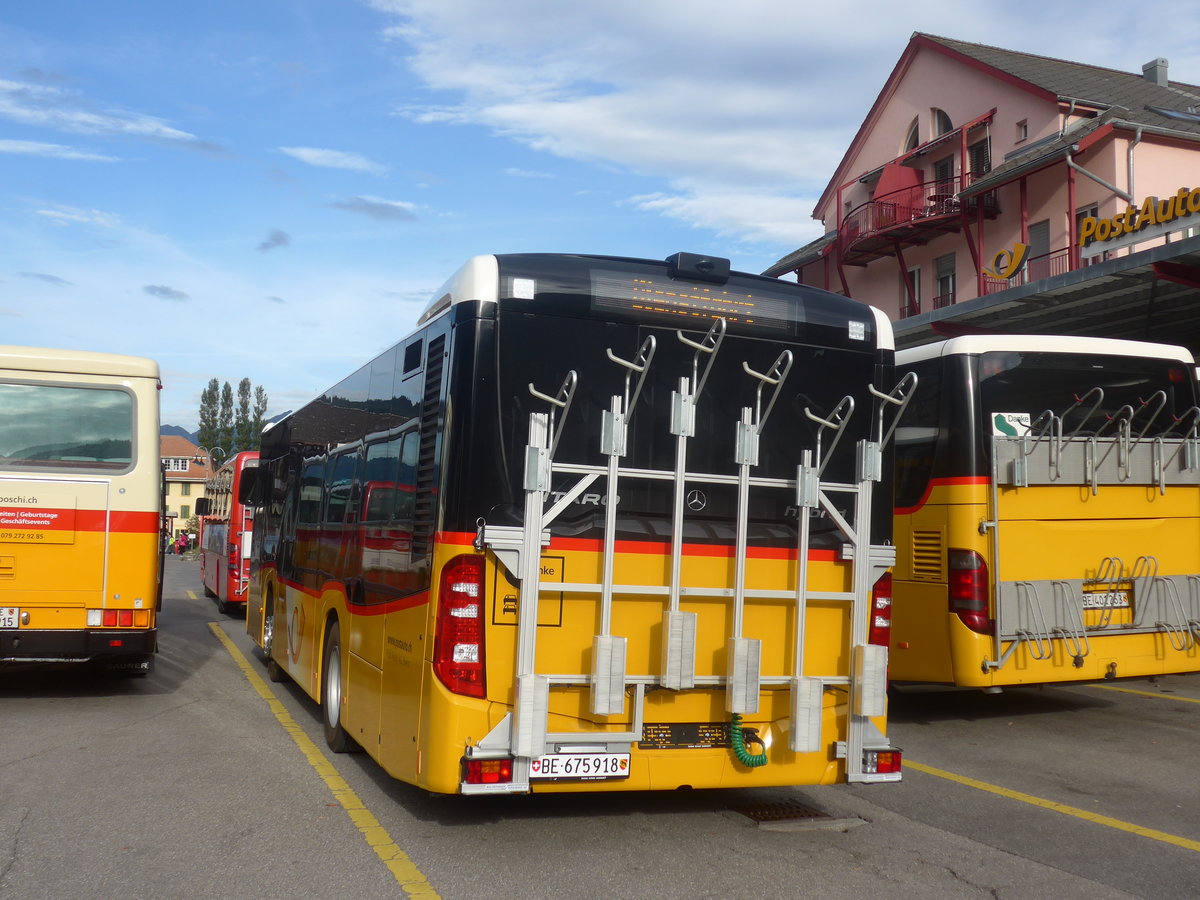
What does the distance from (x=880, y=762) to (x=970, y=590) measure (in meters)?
3.17

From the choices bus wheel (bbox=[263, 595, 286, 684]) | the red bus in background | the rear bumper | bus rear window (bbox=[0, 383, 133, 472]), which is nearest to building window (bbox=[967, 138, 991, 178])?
the red bus in background

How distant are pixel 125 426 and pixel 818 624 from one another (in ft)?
22.1

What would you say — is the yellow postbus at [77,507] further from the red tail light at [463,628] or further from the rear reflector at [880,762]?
the rear reflector at [880,762]

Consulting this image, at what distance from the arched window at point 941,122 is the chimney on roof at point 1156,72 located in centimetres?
630

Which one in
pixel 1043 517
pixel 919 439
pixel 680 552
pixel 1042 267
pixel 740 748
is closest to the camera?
pixel 680 552

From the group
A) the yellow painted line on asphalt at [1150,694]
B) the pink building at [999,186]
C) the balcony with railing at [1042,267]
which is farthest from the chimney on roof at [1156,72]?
the yellow painted line on asphalt at [1150,694]

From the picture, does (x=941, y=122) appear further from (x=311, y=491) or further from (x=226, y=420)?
(x=226, y=420)

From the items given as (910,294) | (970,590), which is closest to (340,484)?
(970,590)

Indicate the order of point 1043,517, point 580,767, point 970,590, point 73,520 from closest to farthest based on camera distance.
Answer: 1. point 580,767
2. point 970,590
3. point 1043,517
4. point 73,520

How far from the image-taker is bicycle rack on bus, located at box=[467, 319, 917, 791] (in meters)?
5.39

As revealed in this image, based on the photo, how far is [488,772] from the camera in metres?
5.35

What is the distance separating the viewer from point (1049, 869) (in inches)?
220

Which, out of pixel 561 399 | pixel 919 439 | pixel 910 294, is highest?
pixel 910 294

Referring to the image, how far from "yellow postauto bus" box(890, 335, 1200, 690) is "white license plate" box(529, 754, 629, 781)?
4.24 metres
